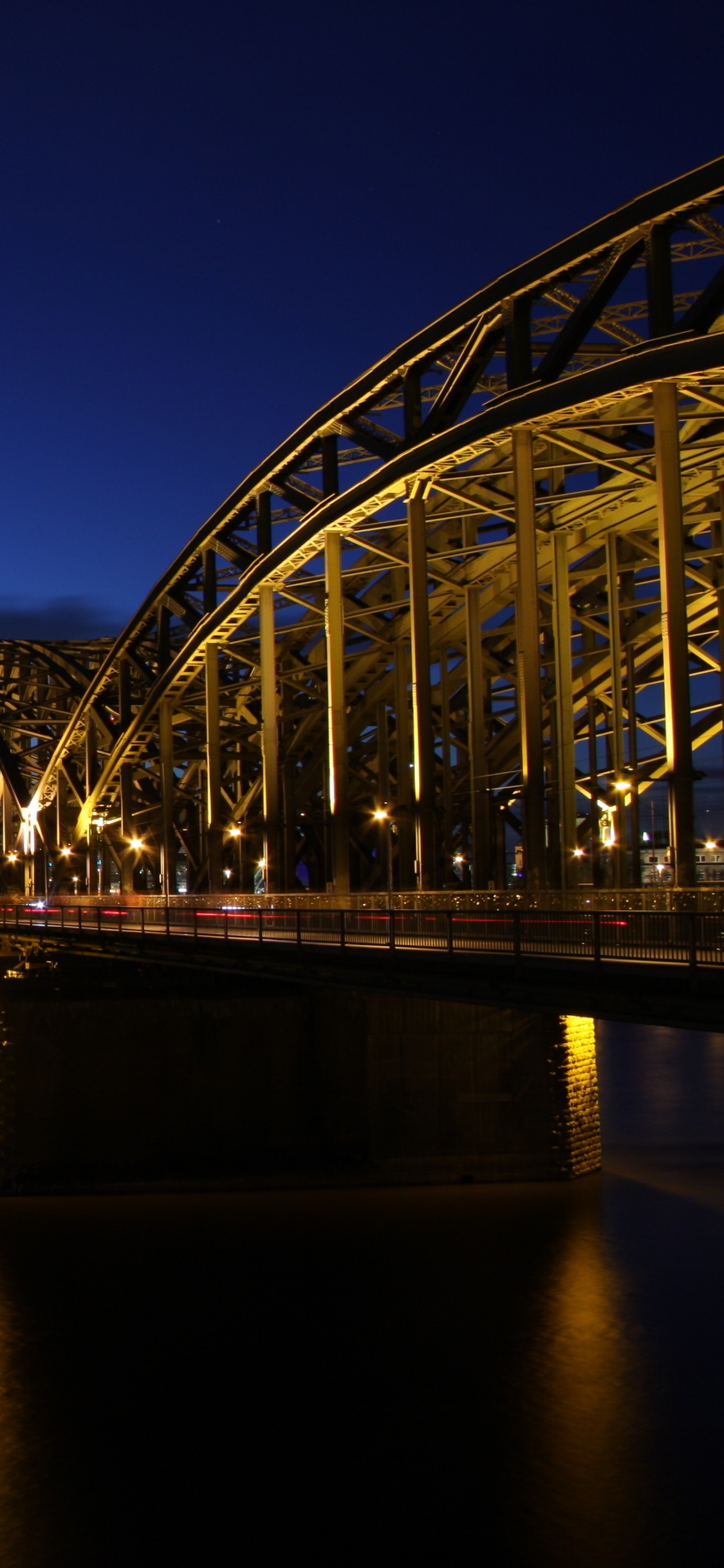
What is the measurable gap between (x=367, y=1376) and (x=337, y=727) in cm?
2255

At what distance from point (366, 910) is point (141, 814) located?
164 ft

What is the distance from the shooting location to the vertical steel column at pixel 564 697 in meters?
44.7

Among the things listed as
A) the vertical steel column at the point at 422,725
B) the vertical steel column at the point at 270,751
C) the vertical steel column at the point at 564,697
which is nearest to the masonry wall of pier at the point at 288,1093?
the vertical steel column at the point at 422,725

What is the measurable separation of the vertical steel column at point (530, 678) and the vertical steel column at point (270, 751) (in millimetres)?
13691

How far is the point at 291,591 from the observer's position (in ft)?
179

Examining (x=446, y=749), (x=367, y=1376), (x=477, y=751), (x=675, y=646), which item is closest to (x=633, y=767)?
(x=477, y=751)

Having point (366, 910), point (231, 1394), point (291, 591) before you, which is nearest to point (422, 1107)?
point (366, 910)

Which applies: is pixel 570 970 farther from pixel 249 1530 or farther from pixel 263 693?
pixel 263 693

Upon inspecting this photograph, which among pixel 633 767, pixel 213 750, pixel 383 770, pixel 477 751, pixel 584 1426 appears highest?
pixel 213 750

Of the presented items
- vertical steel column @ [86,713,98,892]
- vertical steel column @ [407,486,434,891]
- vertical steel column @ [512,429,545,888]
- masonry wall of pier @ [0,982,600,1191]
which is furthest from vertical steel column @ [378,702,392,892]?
vertical steel column @ [86,713,98,892]

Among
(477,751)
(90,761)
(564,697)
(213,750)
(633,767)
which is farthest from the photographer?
(90,761)

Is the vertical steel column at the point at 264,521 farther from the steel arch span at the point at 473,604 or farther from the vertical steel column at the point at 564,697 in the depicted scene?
the vertical steel column at the point at 564,697

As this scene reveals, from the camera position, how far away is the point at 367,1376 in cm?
2573

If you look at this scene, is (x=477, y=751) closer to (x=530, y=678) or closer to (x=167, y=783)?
(x=530, y=678)
